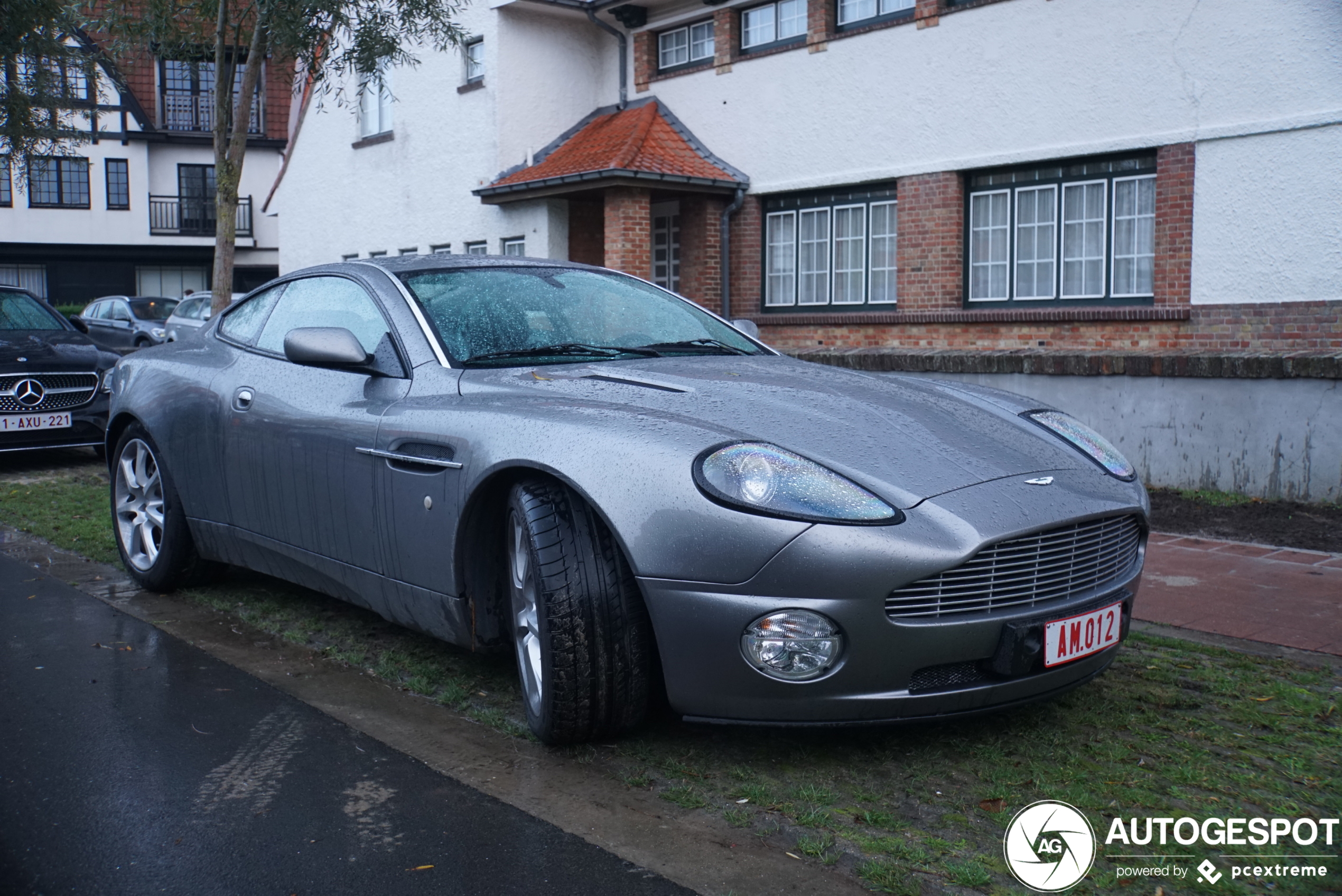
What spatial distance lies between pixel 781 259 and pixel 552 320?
11.4m

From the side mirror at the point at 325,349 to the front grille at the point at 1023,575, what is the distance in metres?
2.08

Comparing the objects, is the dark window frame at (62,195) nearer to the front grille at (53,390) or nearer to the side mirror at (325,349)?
the front grille at (53,390)

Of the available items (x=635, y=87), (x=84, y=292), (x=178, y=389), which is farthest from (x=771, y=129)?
(x=84, y=292)

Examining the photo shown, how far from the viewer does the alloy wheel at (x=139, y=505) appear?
5613mm

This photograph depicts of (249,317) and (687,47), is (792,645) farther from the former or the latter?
(687,47)

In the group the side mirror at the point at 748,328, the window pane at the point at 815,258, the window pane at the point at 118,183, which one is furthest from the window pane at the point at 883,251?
the window pane at the point at 118,183

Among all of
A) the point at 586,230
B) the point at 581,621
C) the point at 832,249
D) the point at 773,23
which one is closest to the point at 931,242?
the point at 832,249

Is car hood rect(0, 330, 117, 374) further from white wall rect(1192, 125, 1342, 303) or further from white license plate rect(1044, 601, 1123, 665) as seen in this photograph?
white wall rect(1192, 125, 1342, 303)

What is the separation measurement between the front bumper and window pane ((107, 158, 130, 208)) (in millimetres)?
40092

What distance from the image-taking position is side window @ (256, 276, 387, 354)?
4.48 metres

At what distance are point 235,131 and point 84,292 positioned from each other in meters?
30.7

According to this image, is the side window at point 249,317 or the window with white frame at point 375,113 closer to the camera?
the side window at point 249,317

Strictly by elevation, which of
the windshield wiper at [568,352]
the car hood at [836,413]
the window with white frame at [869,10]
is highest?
the window with white frame at [869,10]

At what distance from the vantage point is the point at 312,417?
445cm
